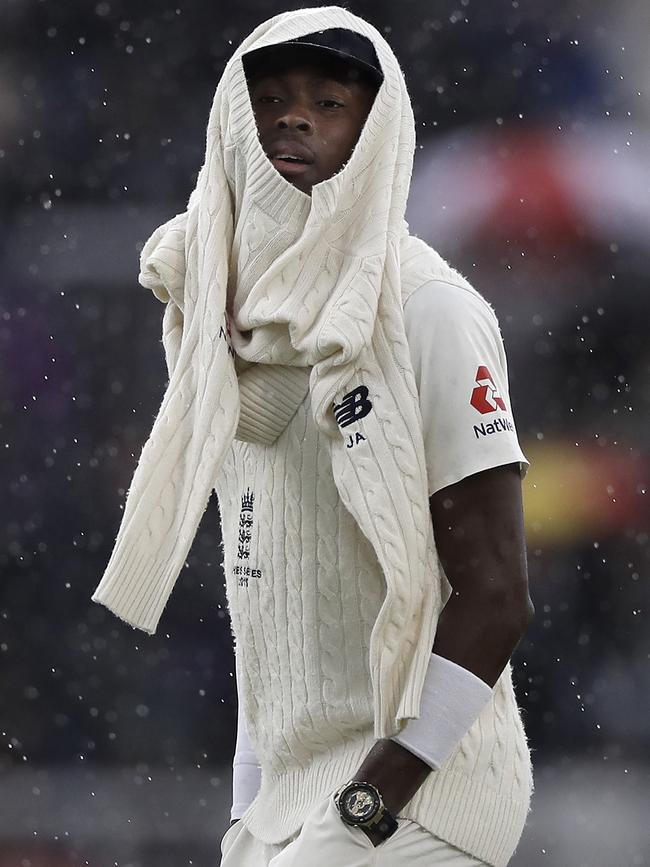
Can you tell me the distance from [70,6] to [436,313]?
4.24 metres

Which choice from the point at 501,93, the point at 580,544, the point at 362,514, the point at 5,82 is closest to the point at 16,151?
the point at 5,82

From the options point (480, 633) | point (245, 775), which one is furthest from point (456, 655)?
point (245, 775)

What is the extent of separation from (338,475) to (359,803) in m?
0.41

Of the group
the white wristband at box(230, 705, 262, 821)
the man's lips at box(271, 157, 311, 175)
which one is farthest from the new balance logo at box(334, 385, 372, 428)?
the white wristband at box(230, 705, 262, 821)

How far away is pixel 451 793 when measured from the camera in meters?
1.96

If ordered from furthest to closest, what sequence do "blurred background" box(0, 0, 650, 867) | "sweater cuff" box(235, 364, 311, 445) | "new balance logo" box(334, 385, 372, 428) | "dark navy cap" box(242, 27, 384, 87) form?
"blurred background" box(0, 0, 650, 867) → "dark navy cap" box(242, 27, 384, 87) → "sweater cuff" box(235, 364, 311, 445) → "new balance logo" box(334, 385, 372, 428)

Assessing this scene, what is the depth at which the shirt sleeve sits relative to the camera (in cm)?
194

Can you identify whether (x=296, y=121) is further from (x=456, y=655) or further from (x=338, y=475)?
(x=456, y=655)

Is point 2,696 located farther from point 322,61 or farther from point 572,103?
point 322,61

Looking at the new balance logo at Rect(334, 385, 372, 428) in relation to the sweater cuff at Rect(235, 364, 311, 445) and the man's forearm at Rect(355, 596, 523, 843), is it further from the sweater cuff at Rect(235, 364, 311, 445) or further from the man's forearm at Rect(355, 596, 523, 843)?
the man's forearm at Rect(355, 596, 523, 843)

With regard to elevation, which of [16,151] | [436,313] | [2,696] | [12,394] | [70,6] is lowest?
[2,696]

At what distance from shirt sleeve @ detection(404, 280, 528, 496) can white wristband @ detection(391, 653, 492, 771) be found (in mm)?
233

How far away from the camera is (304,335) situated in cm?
201

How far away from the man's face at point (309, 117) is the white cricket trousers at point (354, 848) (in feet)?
2.78
